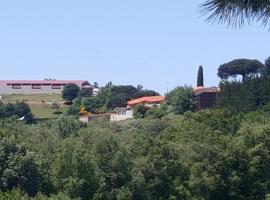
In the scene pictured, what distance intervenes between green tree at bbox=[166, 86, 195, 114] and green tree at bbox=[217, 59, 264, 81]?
3362 cm

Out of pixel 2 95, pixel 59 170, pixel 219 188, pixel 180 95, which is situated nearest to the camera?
pixel 59 170

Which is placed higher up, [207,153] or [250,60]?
[250,60]

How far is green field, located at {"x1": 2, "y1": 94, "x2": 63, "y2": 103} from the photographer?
507ft

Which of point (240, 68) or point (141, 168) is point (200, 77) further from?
point (141, 168)

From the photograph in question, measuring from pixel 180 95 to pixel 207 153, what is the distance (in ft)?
214

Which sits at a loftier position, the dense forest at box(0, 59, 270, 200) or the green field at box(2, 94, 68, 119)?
the green field at box(2, 94, 68, 119)

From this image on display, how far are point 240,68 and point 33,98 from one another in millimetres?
45734

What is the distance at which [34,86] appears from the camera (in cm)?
17000

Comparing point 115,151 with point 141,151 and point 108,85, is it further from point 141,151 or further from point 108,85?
point 108,85

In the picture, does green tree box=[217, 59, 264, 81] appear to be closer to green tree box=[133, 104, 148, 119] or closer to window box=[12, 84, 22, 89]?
green tree box=[133, 104, 148, 119]

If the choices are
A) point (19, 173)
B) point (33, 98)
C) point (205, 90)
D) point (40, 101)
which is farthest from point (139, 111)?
point (19, 173)

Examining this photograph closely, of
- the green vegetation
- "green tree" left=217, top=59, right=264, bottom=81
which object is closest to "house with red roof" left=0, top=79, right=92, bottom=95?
the green vegetation

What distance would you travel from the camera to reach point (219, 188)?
36625mm

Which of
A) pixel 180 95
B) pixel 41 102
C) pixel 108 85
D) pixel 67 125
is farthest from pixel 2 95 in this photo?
pixel 67 125
